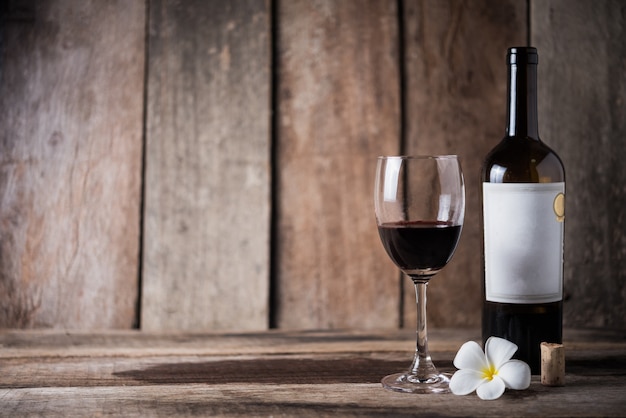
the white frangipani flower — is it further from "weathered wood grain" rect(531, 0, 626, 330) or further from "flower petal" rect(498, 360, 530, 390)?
"weathered wood grain" rect(531, 0, 626, 330)

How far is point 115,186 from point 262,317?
0.33m

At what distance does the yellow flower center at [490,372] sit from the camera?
82 cm

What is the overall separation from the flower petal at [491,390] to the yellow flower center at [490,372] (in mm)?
16

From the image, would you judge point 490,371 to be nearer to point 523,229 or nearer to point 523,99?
point 523,229

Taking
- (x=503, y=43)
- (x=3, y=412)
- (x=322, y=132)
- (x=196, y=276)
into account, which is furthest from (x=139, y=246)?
(x=503, y=43)

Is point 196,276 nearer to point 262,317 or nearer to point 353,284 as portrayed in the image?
point 262,317

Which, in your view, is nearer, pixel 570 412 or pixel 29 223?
pixel 570 412

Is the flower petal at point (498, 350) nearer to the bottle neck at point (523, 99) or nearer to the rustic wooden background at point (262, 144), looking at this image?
the bottle neck at point (523, 99)

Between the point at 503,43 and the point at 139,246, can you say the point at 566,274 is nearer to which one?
the point at 503,43

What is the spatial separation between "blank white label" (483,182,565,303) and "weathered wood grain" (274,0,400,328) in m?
0.37

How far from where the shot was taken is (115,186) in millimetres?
1208

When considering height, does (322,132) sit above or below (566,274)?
above

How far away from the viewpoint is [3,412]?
2.44 feet

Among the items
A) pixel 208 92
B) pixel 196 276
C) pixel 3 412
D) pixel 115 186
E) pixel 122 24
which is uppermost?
pixel 122 24
